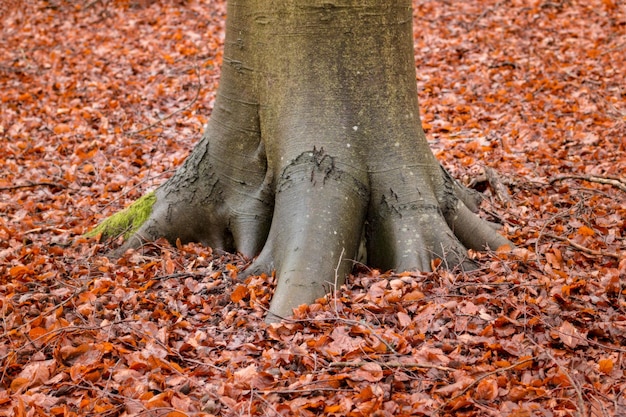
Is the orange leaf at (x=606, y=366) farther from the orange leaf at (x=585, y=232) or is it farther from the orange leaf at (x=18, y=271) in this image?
the orange leaf at (x=18, y=271)

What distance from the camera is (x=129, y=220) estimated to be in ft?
15.6

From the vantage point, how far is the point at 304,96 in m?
3.85

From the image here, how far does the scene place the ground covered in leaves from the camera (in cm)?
280

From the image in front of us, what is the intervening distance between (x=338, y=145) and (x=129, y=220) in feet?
6.24

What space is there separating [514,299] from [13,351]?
2.71 m

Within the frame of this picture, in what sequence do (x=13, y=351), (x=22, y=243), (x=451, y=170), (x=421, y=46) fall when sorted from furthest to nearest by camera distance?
(x=421, y=46) < (x=451, y=170) < (x=22, y=243) < (x=13, y=351)

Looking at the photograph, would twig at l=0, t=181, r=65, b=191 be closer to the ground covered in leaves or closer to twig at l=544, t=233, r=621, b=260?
the ground covered in leaves

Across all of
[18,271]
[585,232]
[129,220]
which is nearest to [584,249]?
[585,232]

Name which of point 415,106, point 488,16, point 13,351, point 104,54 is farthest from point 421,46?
point 13,351

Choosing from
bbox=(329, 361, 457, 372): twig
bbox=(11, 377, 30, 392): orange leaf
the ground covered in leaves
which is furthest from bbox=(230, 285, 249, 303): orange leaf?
bbox=(11, 377, 30, 392): orange leaf

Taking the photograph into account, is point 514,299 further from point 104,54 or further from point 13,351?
point 104,54

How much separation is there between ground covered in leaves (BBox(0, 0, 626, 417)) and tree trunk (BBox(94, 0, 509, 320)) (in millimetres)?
208

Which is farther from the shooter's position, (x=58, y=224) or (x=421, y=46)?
(x=421, y=46)

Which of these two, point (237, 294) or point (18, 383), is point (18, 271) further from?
point (237, 294)
